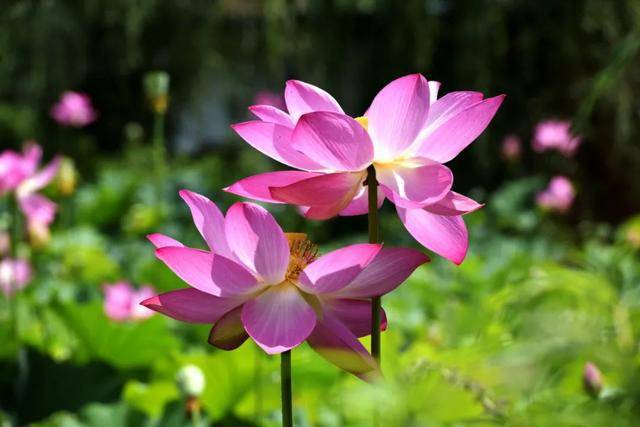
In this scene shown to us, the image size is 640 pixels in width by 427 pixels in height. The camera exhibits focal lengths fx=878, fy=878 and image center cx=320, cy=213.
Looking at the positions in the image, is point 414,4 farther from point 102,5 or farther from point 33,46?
point 33,46

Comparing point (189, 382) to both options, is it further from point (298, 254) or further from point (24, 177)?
point (24, 177)

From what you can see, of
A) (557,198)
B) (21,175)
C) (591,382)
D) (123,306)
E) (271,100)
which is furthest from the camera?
(271,100)

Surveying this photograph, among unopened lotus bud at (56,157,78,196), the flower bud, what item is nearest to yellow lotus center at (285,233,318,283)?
the flower bud

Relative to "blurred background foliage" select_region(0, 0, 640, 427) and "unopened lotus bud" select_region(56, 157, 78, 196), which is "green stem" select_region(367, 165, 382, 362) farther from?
"unopened lotus bud" select_region(56, 157, 78, 196)

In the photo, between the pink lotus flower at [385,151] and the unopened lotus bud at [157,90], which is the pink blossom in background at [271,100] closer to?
the unopened lotus bud at [157,90]

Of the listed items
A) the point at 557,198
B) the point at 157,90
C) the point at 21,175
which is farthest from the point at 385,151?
the point at 557,198

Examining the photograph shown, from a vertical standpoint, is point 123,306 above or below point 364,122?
below
